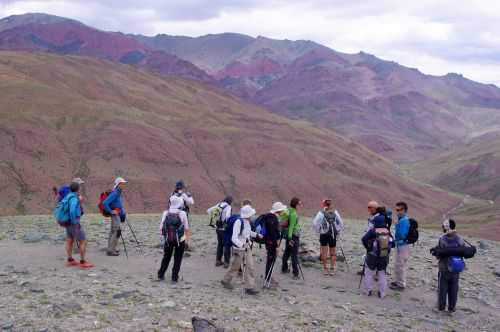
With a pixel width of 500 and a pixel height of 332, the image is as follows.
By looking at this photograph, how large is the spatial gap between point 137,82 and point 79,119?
40382mm

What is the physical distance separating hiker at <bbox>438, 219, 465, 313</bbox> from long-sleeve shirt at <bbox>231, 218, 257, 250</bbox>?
166 inches

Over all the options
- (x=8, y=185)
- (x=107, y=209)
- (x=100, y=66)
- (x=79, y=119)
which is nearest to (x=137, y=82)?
(x=100, y=66)

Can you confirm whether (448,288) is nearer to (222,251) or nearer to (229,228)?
(229,228)

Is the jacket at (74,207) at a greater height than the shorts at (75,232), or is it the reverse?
the jacket at (74,207)

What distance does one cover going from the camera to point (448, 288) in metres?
11.8

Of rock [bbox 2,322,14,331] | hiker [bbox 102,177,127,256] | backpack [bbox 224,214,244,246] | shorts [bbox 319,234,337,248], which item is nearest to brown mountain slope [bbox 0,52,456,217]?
hiker [bbox 102,177,127,256]

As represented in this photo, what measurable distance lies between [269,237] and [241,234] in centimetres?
72

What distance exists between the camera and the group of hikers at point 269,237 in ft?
37.2

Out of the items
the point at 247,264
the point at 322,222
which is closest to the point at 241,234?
the point at 247,264

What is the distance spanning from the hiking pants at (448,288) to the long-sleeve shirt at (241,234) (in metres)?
4.34

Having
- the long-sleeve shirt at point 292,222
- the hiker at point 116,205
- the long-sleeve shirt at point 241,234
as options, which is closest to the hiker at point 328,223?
the long-sleeve shirt at point 292,222

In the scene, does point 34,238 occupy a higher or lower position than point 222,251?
lower

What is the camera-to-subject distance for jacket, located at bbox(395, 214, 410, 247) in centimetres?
1279

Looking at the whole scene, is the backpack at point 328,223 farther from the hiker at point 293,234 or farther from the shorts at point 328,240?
the hiker at point 293,234
